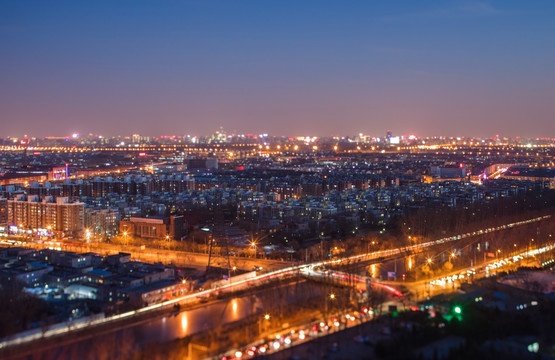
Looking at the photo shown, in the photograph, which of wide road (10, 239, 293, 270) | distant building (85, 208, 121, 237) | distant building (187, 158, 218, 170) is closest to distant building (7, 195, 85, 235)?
distant building (85, 208, 121, 237)

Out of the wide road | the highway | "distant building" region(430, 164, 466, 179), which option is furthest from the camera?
"distant building" region(430, 164, 466, 179)

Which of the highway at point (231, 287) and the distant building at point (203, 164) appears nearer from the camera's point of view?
the highway at point (231, 287)

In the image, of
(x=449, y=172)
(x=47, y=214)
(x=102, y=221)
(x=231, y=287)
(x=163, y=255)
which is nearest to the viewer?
(x=231, y=287)

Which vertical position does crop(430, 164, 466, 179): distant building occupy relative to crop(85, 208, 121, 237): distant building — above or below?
above

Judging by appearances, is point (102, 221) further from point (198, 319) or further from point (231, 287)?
point (198, 319)

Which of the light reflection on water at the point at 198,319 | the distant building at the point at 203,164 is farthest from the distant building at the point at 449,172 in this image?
the light reflection on water at the point at 198,319

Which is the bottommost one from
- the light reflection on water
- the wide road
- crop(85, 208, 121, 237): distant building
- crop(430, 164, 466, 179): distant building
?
the light reflection on water

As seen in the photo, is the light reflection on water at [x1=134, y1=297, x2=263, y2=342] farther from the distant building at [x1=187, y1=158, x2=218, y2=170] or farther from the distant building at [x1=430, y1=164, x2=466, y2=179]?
the distant building at [x1=187, y1=158, x2=218, y2=170]

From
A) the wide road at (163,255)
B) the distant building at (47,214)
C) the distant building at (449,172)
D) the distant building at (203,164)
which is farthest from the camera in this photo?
the distant building at (203,164)

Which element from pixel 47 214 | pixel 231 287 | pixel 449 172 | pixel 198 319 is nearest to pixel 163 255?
pixel 231 287

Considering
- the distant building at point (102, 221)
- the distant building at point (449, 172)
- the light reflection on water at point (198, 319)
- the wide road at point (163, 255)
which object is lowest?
the light reflection on water at point (198, 319)

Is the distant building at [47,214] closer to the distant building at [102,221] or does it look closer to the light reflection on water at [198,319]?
the distant building at [102,221]

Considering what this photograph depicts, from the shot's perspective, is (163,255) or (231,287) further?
(163,255)

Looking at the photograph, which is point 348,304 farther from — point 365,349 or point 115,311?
point 115,311
